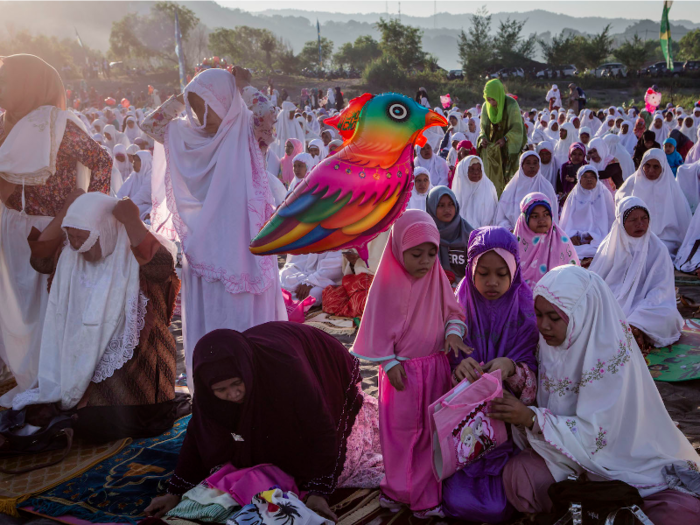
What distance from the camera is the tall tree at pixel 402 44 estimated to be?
3609 cm

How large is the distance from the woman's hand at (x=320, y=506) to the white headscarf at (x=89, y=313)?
1274 millimetres

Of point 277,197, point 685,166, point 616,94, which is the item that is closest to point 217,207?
point 277,197

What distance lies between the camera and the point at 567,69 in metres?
34.8

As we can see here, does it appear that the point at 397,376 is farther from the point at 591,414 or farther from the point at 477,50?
the point at 477,50

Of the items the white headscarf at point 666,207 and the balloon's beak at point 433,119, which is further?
the white headscarf at point 666,207

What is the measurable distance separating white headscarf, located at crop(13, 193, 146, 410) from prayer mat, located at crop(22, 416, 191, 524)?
0.40 metres

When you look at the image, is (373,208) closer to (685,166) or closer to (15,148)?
(15,148)

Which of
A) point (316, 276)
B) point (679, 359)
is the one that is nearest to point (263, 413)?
point (679, 359)

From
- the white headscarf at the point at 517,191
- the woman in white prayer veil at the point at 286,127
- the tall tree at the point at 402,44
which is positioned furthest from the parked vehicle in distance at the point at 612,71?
the white headscarf at the point at 517,191

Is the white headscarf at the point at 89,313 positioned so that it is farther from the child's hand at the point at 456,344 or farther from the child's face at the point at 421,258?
the child's hand at the point at 456,344

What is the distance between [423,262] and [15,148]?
86.5 inches

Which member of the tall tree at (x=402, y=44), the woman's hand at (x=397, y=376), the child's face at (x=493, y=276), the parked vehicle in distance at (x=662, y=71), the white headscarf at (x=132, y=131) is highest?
the tall tree at (x=402, y=44)

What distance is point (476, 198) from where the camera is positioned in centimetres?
611

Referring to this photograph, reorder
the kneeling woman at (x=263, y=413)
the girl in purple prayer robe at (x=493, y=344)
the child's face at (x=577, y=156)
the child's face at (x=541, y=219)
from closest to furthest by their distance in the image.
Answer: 1. the kneeling woman at (x=263, y=413)
2. the girl in purple prayer robe at (x=493, y=344)
3. the child's face at (x=541, y=219)
4. the child's face at (x=577, y=156)
